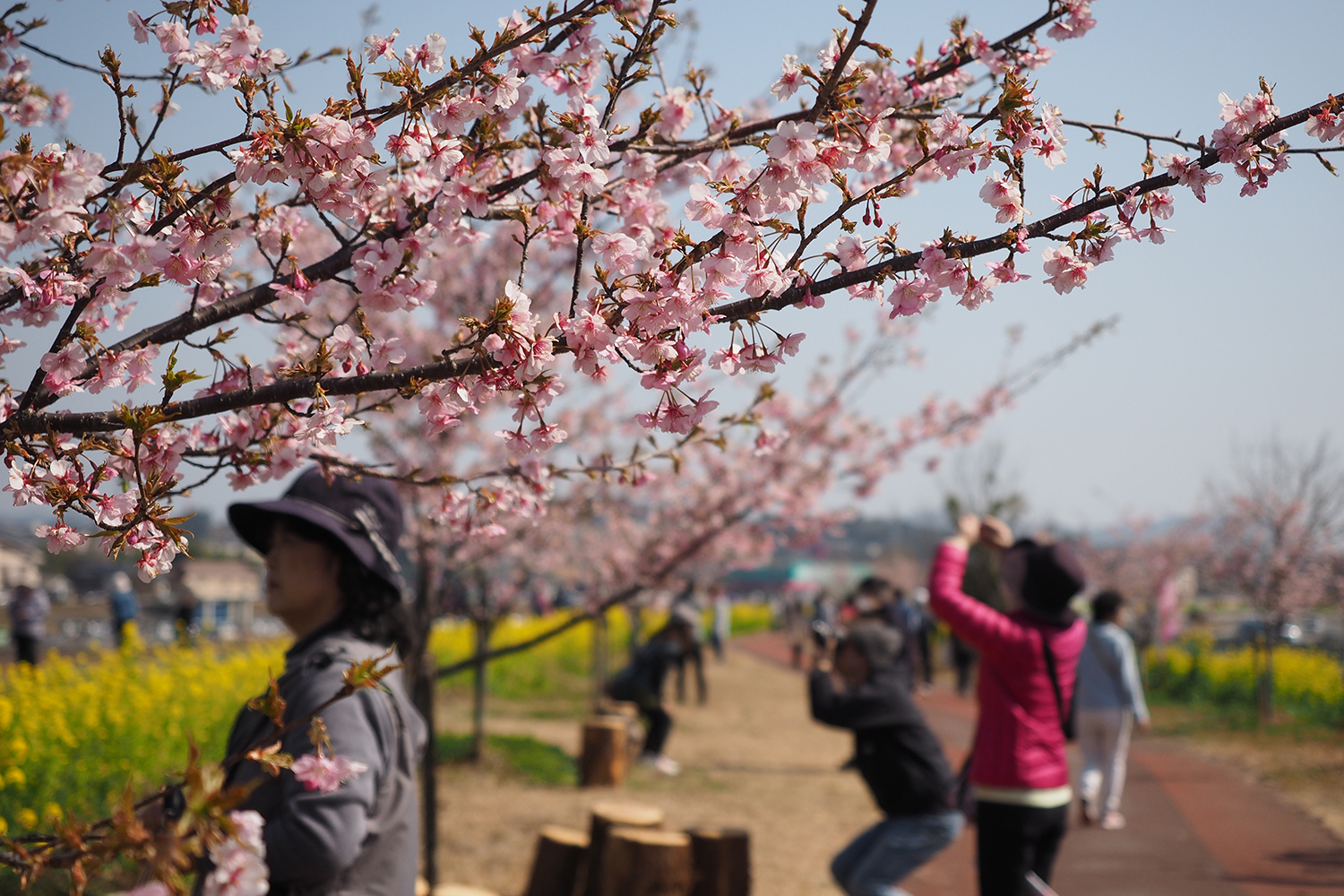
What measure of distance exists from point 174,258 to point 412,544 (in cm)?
Answer: 610

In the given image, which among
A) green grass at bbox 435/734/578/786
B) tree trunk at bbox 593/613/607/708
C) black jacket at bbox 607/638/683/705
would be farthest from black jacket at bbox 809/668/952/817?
tree trunk at bbox 593/613/607/708

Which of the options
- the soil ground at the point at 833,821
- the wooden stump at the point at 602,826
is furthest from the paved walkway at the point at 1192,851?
the wooden stump at the point at 602,826

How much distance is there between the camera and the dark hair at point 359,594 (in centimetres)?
249

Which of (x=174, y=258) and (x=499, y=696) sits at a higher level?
(x=174, y=258)

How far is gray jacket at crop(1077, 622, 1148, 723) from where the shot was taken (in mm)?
6484

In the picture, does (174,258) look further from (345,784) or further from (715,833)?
(715,833)

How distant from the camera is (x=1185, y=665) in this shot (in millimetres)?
17266

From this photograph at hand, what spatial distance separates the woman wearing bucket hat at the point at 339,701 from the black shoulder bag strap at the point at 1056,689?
2.40 metres

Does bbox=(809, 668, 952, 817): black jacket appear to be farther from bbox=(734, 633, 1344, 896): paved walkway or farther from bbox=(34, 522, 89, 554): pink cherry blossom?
bbox=(34, 522, 89, 554): pink cherry blossom

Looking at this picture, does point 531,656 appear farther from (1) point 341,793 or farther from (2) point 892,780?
(1) point 341,793

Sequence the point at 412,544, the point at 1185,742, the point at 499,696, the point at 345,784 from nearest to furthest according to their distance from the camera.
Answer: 1. the point at 345,784
2. the point at 412,544
3. the point at 1185,742
4. the point at 499,696

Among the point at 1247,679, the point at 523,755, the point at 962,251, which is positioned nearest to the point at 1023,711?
the point at 962,251

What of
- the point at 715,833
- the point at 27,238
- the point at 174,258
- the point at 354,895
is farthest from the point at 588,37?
the point at 715,833

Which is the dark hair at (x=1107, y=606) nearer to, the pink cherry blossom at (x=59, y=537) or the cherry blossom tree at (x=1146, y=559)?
the pink cherry blossom at (x=59, y=537)
